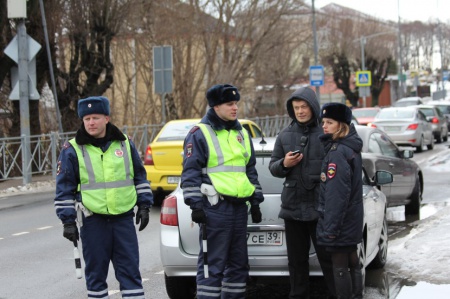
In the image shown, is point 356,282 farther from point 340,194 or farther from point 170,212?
point 170,212

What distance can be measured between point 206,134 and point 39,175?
55.2ft

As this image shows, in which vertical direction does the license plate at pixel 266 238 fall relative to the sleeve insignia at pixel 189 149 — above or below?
below

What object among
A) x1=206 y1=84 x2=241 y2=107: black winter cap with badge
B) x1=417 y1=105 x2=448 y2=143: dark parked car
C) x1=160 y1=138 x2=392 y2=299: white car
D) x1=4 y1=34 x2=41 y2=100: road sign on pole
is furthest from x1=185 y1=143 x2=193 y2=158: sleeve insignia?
x1=417 y1=105 x2=448 y2=143: dark parked car

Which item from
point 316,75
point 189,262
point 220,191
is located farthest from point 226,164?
point 316,75

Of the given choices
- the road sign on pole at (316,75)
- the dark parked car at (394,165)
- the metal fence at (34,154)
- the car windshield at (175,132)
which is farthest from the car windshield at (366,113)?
the dark parked car at (394,165)

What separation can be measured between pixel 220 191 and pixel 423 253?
410 centimetres

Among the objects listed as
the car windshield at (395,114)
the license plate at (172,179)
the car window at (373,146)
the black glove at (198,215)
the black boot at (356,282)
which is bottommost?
A: the black boot at (356,282)

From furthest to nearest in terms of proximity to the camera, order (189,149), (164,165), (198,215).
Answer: (164,165)
(189,149)
(198,215)

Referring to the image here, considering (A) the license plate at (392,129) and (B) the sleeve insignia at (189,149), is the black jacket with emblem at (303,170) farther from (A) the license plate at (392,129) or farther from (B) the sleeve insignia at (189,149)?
(A) the license plate at (392,129)

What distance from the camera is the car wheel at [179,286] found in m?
7.39

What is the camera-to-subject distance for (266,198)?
279 inches

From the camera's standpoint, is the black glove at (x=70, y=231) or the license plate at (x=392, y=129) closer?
the black glove at (x=70, y=231)

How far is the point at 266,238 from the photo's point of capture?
698cm

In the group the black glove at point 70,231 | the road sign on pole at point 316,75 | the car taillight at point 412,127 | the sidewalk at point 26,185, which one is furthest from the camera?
the road sign on pole at point 316,75
